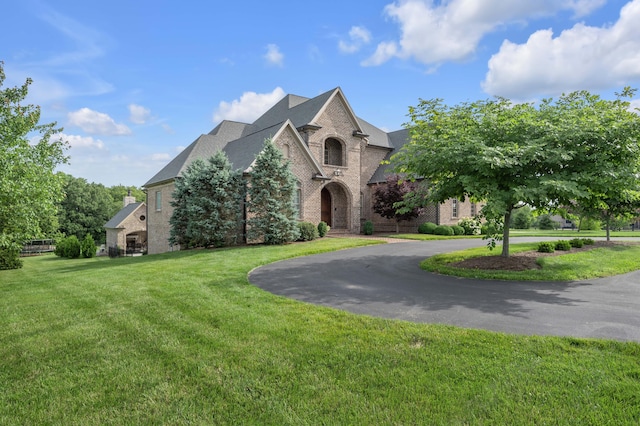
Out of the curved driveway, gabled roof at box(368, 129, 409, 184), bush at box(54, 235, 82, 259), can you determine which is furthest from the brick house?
the curved driveway

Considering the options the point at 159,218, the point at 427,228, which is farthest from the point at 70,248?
the point at 427,228

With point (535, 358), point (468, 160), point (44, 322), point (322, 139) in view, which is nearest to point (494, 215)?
point (468, 160)

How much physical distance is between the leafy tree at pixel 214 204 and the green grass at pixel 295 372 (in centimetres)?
1253

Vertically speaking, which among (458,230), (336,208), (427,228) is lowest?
(458,230)

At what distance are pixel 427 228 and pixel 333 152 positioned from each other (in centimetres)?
856

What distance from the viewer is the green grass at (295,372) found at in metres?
3.48

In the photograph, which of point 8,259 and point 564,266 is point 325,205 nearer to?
point 564,266

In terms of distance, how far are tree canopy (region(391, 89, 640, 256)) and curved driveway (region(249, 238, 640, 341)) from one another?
2141 mm

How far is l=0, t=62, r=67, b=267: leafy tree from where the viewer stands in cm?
1189

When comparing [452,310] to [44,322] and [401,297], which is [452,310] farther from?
[44,322]

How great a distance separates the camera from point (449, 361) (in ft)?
14.4

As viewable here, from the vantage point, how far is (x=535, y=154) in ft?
31.4

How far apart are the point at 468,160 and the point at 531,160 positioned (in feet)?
5.70

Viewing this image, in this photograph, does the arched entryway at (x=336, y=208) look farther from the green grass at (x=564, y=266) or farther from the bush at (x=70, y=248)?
the bush at (x=70, y=248)
